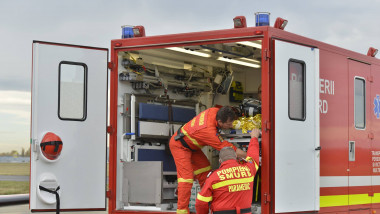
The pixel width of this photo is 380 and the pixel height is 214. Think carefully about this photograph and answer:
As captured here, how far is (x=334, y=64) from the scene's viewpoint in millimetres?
7648

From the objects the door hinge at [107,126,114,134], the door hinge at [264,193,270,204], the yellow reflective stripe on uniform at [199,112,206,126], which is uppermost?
the yellow reflective stripe on uniform at [199,112,206,126]

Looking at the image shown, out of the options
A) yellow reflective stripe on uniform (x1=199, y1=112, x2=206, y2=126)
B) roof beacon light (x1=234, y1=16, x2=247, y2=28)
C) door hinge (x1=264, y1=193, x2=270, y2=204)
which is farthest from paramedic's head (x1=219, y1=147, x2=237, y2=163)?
roof beacon light (x1=234, y1=16, x2=247, y2=28)

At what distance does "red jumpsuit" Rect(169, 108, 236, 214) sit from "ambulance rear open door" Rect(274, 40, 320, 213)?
0.57 m

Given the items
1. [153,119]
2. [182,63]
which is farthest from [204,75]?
[153,119]

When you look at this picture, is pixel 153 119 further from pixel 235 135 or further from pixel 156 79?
pixel 235 135

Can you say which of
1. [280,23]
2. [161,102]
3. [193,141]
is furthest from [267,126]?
[161,102]

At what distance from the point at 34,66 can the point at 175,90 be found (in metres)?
2.16

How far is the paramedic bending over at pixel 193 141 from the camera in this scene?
22.5 feet

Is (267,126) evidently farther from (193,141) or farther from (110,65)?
(110,65)

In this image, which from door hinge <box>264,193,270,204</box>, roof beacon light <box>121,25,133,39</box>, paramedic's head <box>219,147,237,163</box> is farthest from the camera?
roof beacon light <box>121,25,133,39</box>

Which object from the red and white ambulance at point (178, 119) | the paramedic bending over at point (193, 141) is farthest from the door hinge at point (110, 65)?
the paramedic bending over at point (193, 141)

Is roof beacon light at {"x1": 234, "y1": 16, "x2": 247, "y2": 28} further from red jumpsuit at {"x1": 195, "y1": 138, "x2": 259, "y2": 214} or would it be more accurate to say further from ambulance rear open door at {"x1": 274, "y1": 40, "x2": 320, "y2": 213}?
red jumpsuit at {"x1": 195, "y1": 138, "x2": 259, "y2": 214}

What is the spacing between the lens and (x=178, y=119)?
8.30 m

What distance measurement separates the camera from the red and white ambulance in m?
6.69
